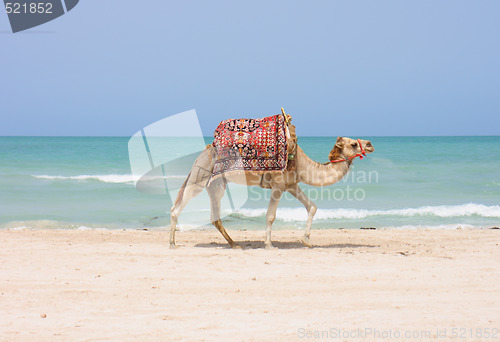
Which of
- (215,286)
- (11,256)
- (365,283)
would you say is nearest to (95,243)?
(11,256)

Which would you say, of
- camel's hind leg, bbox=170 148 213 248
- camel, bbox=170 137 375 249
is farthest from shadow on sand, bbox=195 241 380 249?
camel's hind leg, bbox=170 148 213 248

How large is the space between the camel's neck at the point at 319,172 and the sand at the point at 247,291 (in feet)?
4.08

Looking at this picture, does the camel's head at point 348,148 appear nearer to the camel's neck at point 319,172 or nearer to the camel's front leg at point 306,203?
the camel's neck at point 319,172

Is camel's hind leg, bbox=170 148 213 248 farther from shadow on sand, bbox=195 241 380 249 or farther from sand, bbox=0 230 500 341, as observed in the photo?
shadow on sand, bbox=195 241 380 249

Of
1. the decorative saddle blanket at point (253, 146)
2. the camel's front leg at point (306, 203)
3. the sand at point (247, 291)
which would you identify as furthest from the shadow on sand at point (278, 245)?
the decorative saddle blanket at point (253, 146)

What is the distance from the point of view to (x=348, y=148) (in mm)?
8922

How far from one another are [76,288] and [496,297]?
5035 mm

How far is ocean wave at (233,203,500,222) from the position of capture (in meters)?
15.2

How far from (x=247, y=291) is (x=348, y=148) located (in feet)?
12.4

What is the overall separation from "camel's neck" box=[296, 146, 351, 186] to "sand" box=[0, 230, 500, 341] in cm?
124

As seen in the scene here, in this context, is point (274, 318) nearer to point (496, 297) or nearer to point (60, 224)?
point (496, 297)

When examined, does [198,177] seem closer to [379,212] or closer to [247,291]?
[247,291]

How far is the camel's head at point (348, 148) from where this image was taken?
8.85 meters

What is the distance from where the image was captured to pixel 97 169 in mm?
33781
